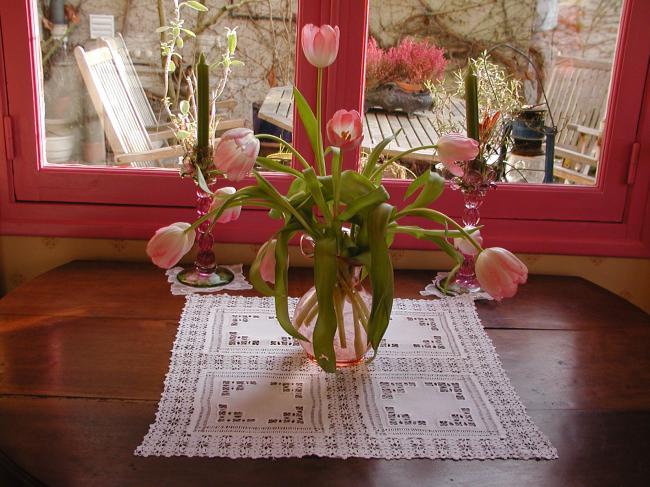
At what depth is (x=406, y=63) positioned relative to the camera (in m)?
1.75

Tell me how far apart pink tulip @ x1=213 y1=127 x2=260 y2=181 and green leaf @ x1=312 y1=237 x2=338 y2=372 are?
0.17 meters

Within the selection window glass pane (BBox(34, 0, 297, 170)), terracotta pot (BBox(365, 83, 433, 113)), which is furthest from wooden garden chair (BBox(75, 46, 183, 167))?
terracotta pot (BBox(365, 83, 433, 113))

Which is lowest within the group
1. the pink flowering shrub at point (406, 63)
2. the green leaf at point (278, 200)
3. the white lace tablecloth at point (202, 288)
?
the white lace tablecloth at point (202, 288)

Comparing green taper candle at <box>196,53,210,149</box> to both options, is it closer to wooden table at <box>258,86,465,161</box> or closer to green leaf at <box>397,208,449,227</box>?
wooden table at <box>258,86,465,161</box>

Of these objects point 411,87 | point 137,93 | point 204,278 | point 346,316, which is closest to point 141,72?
point 137,93

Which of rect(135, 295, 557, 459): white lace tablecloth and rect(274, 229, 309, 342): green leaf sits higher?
rect(274, 229, 309, 342): green leaf

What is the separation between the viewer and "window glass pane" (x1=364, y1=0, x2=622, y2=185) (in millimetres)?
1726

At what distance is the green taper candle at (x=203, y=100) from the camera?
1380 mm

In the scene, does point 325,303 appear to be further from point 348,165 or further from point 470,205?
point 348,165

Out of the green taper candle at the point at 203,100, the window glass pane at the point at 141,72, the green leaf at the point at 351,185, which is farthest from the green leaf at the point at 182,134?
the green leaf at the point at 351,185

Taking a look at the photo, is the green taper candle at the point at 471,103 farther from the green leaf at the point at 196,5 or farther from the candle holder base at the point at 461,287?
the green leaf at the point at 196,5

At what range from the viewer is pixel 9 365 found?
1.21 metres

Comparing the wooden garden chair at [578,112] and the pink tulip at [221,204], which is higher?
the wooden garden chair at [578,112]

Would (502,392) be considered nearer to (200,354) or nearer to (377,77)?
(200,354)
